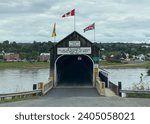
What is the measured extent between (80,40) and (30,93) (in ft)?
33.8

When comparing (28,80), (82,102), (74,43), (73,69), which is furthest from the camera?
(73,69)

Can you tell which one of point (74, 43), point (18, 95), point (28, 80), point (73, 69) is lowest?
point (28, 80)

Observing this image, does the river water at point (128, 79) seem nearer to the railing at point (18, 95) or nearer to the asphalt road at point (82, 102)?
the railing at point (18, 95)

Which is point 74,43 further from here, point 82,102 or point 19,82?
point 19,82

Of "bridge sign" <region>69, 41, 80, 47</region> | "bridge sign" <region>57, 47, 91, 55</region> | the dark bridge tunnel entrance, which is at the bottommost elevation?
the dark bridge tunnel entrance

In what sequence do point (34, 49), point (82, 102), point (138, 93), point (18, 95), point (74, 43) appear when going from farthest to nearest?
point (34, 49)
point (74, 43)
point (138, 93)
point (18, 95)
point (82, 102)

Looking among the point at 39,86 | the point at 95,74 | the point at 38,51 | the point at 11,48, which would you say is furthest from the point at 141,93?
the point at 11,48

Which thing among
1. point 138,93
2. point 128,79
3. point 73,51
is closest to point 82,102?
point 138,93

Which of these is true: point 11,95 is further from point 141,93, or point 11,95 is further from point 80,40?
point 80,40

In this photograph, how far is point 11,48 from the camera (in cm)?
19112

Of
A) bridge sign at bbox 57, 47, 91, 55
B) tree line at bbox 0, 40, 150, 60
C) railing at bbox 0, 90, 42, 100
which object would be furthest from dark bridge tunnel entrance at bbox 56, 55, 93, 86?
tree line at bbox 0, 40, 150, 60

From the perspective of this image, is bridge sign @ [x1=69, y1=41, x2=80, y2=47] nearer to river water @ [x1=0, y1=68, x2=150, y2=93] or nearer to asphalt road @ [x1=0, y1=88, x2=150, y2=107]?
river water @ [x1=0, y1=68, x2=150, y2=93]

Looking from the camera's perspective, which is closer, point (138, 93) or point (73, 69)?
point (138, 93)

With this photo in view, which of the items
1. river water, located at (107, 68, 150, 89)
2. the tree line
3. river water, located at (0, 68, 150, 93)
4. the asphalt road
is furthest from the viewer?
the tree line
